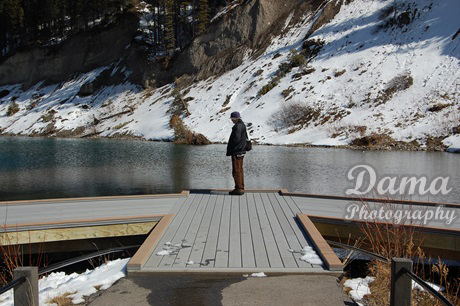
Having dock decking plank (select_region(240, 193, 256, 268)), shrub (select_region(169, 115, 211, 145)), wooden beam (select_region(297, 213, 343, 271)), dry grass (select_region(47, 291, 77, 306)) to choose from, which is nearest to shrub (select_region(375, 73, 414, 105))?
shrub (select_region(169, 115, 211, 145))

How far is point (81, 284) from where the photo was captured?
5324 millimetres

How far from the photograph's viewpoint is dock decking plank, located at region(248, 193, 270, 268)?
534cm

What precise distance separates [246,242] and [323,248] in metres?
1.15

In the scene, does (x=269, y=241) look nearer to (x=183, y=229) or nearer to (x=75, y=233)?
(x=183, y=229)

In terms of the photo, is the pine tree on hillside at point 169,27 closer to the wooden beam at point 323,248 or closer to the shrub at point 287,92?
the shrub at point 287,92

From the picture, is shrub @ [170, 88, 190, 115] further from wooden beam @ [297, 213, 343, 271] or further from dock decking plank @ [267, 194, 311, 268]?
wooden beam @ [297, 213, 343, 271]

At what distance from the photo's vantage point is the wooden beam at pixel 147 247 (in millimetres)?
5129

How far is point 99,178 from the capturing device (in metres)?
17.0

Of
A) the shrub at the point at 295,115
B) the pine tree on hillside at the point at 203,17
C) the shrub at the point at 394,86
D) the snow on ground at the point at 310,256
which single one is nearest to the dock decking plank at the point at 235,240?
the snow on ground at the point at 310,256

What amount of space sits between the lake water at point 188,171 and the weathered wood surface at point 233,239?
205 inches

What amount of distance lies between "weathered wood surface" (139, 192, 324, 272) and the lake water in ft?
17.1

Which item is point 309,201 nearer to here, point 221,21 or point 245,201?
point 245,201

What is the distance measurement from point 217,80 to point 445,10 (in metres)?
23.0

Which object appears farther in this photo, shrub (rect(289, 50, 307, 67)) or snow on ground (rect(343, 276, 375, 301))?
shrub (rect(289, 50, 307, 67))
